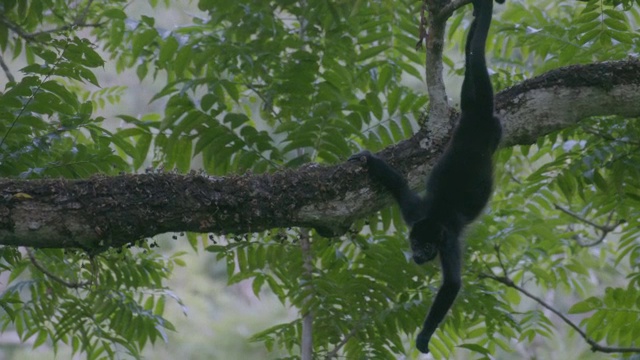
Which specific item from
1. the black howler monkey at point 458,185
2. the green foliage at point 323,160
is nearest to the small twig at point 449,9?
the black howler monkey at point 458,185

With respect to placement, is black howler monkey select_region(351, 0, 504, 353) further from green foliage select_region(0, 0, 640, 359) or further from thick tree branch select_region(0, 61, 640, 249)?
green foliage select_region(0, 0, 640, 359)

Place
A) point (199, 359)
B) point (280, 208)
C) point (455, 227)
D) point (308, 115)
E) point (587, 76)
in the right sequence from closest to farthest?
1. point (280, 208)
2. point (587, 76)
3. point (455, 227)
4. point (308, 115)
5. point (199, 359)

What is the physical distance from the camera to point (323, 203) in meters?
3.50

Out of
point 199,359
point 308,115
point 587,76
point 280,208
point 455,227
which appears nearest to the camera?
point 280,208

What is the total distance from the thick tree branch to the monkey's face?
58cm

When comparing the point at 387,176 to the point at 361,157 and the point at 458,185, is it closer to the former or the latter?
the point at 361,157

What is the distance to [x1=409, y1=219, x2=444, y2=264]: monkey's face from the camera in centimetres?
443

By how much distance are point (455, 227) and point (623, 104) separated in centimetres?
130

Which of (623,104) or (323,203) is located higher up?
(623,104)

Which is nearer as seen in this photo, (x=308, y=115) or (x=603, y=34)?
(x=603, y=34)

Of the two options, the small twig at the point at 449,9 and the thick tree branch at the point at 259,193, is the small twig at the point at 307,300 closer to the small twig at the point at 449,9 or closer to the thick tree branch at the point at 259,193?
the thick tree branch at the point at 259,193

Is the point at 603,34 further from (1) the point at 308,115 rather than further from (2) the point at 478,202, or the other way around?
(1) the point at 308,115

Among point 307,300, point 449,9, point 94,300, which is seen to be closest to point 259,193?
point 449,9

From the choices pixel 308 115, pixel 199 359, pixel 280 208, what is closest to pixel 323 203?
pixel 280 208
